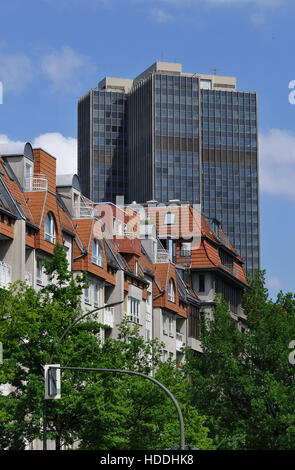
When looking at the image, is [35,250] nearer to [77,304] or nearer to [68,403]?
[77,304]

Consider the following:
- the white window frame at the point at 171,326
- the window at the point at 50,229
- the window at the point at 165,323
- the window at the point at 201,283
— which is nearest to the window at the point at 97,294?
the window at the point at 50,229

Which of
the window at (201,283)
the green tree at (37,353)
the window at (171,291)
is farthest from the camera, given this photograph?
the window at (201,283)

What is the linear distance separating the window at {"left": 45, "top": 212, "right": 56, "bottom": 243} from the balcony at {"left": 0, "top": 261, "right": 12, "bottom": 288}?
17.1 feet

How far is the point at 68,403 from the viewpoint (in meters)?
43.9

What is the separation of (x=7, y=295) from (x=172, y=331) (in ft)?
151

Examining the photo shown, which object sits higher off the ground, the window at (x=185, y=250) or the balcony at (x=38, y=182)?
the window at (x=185, y=250)

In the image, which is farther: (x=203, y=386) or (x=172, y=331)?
(x=172, y=331)

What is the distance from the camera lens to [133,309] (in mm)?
79625

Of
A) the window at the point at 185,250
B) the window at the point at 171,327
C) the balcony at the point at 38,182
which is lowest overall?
the window at the point at 171,327

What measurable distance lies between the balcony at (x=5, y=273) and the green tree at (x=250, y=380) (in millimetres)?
13831

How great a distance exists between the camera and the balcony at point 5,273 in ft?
184

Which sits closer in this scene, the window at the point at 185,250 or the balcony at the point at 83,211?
the balcony at the point at 83,211

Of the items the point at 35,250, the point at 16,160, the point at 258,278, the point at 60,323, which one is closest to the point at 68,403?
the point at 60,323

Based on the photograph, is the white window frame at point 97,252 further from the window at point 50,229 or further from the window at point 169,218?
the window at point 169,218
